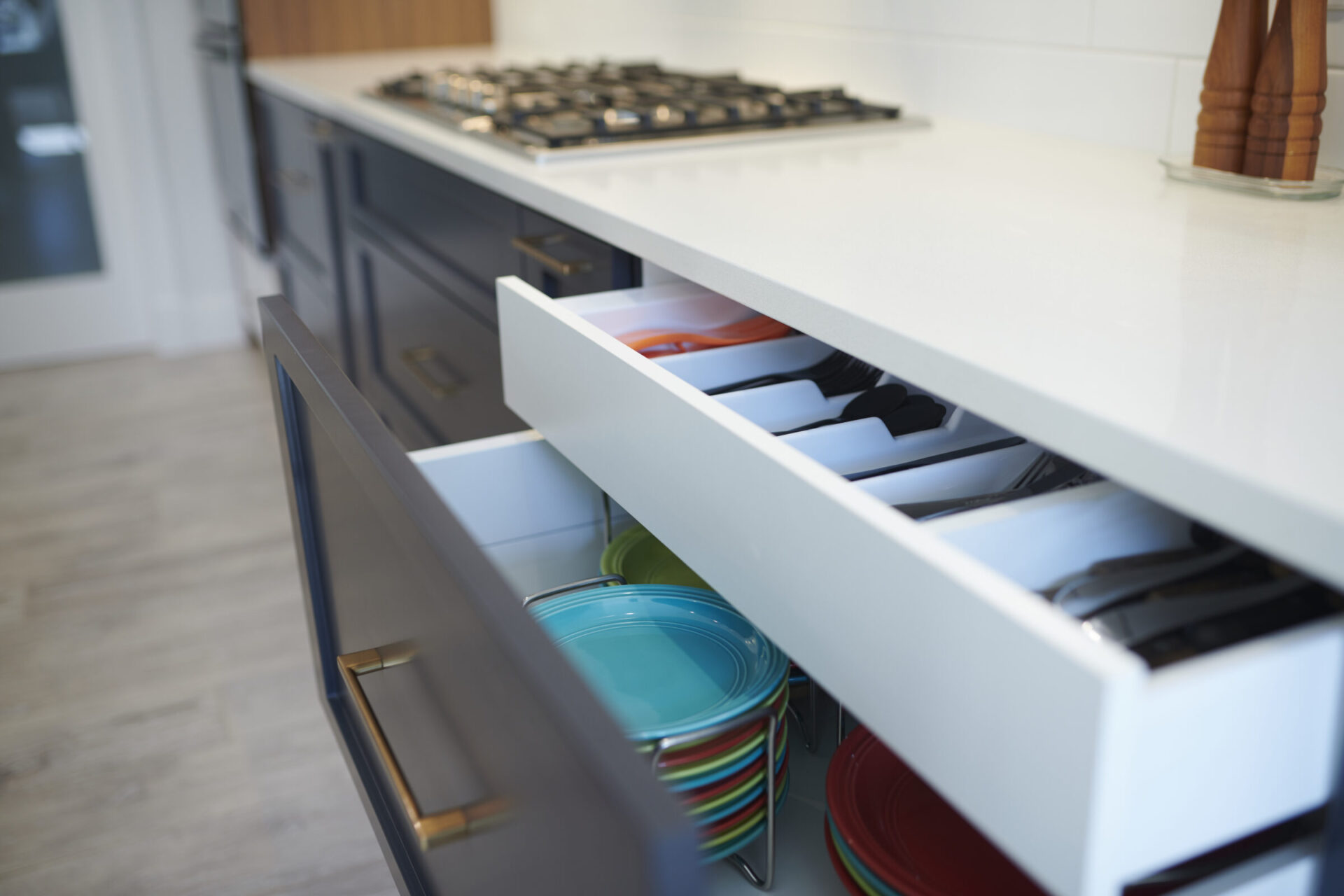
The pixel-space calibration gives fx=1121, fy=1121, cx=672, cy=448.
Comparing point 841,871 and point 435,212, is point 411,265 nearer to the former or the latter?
point 435,212

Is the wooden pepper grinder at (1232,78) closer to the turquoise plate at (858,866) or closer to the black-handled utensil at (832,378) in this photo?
the black-handled utensil at (832,378)

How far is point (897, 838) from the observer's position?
813 millimetres

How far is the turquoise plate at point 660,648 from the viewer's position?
863mm

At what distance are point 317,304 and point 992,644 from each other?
7.52 feet

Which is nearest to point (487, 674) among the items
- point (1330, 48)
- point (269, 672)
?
point (1330, 48)

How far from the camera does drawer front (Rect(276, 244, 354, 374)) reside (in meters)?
→ 2.31

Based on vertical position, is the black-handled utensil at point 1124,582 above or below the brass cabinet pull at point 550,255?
below

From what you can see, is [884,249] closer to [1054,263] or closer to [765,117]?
[1054,263]

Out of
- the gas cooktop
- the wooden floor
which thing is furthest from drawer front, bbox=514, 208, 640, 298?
the wooden floor

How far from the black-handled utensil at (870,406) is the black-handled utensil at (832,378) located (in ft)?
0.18

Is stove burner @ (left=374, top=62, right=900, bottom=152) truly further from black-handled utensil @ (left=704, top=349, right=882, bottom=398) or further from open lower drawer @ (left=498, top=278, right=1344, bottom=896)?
open lower drawer @ (left=498, top=278, right=1344, bottom=896)

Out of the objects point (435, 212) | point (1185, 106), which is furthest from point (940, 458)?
point (435, 212)

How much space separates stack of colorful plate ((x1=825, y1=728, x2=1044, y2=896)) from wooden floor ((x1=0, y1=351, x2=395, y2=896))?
801mm

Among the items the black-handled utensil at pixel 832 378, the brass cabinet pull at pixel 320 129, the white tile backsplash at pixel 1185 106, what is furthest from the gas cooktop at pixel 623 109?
the black-handled utensil at pixel 832 378
